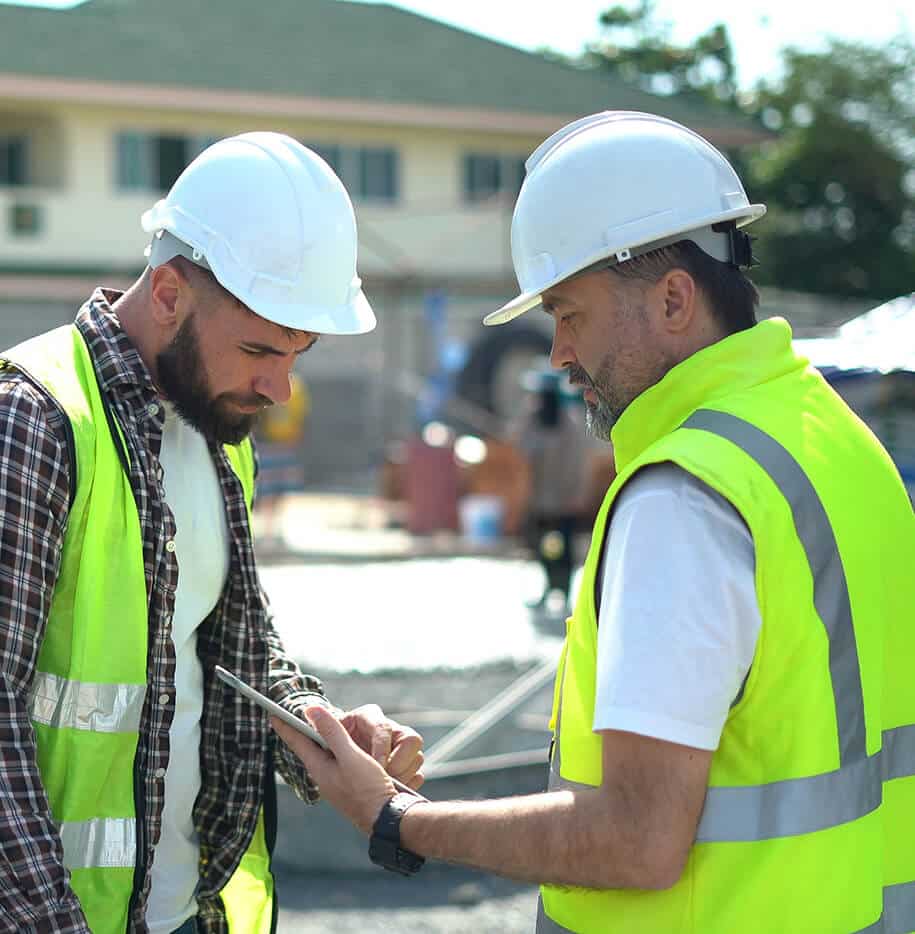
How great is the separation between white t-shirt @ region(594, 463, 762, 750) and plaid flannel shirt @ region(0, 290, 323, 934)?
0.89 meters

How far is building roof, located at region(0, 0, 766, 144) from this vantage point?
27.1m

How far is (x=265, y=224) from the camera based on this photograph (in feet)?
8.69

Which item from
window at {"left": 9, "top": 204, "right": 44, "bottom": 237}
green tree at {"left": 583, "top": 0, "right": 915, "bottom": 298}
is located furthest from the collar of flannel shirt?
green tree at {"left": 583, "top": 0, "right": 915, "bottom": 298}

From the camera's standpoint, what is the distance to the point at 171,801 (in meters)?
2.73

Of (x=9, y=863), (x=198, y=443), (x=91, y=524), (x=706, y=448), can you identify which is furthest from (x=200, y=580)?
(x=706, y=448)

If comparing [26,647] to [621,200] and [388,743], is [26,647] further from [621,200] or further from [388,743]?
[621,200]

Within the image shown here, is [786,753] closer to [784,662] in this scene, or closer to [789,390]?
[784,662]

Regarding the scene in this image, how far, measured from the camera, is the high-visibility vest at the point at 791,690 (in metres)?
1.92

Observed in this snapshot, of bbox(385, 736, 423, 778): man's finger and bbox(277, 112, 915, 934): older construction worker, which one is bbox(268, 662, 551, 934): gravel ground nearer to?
bbox(385, 736, 423, 778): man's finger

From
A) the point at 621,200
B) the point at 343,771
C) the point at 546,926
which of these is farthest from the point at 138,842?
the point at 621,200

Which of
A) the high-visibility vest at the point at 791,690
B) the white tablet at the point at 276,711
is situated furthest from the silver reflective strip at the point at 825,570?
the white tablet at the point at 276,711

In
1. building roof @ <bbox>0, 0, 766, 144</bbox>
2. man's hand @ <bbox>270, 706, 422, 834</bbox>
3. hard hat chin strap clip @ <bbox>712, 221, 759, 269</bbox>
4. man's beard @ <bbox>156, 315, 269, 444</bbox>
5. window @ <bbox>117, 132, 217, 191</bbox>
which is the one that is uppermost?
building roof @ <bbox>0, 0, 766, 144</bbox>

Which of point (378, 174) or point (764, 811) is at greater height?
point (378, 174)

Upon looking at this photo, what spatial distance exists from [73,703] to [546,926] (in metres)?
0.84
